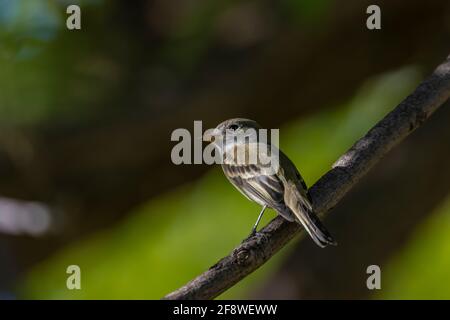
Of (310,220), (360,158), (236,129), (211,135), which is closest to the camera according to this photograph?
(360,158)

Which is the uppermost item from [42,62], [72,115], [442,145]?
[42,62]

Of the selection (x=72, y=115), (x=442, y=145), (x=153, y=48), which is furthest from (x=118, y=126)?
(x=442, y=145)

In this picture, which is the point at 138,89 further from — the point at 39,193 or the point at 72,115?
the point at 39,193

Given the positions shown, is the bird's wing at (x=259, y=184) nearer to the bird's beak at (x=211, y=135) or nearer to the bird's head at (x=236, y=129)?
the bird's head at (x=236, y=129)

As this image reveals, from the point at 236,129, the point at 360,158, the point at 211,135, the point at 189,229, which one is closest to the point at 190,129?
the point at 211,135

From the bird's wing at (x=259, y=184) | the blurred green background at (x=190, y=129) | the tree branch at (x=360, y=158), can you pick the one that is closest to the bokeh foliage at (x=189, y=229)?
the blurred green background at (x=190, y=129)

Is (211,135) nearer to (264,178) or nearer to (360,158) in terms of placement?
(264,178)
